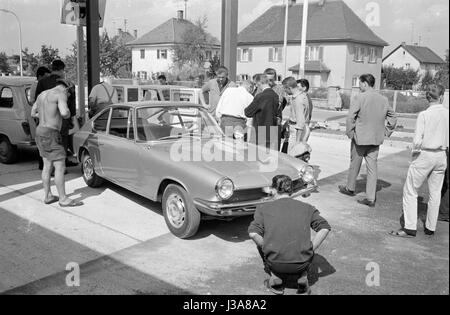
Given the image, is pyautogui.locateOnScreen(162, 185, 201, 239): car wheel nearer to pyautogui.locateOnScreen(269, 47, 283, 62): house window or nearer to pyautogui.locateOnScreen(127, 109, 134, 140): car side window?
pyautogui.locateOnScreen(127, 109, 134, 140): car side window

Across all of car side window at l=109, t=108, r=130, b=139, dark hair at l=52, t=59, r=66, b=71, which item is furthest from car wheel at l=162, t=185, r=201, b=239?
dark hair at l=52, t=59, r=66, b=71

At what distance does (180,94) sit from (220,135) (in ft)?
17.5

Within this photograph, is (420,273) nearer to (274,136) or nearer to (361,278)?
(361,278)

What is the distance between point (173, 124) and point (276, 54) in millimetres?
49003

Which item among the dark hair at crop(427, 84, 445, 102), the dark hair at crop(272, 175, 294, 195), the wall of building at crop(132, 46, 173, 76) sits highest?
the wall of building at crop(132, 46, 173, 76)

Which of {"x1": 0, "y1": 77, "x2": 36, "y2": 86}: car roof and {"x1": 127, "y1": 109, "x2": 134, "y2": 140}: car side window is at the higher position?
{"x1": 0, "y1": 77, "x2": 36, "y2": 86}: car roof

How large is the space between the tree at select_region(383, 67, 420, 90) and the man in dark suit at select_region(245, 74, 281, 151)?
52.9 metres

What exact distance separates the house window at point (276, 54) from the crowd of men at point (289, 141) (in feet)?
148

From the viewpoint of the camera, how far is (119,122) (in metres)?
6.66

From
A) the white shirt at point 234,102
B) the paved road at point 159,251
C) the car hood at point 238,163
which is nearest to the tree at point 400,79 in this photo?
the white shirt at point 234,102

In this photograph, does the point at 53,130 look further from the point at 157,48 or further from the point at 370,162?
the point at 157,48

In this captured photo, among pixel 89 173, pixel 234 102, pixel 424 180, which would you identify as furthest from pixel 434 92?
pixel 89 173

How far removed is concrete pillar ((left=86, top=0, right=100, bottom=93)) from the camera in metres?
9.92

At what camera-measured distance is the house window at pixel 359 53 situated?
49.5m
